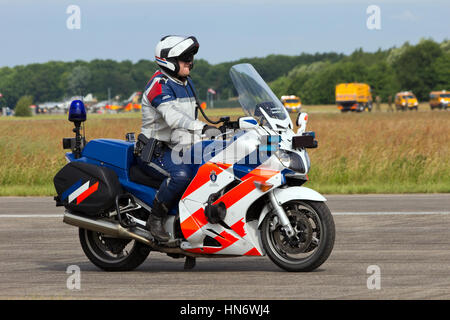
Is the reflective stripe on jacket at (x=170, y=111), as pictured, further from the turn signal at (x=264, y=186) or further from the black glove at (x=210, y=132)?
the turn signal at (x=264, y=186)

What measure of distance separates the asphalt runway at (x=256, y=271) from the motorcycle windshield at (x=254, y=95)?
5.00 ft

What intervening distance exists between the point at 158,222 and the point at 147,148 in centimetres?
72

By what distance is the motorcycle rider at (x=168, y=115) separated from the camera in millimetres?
8070

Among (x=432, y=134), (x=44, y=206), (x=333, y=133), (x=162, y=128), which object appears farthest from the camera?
(x=333, y=133)

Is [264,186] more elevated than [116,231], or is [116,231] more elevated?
[264,186]

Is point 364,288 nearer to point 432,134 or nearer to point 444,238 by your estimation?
point 444,238

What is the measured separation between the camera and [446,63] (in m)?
140

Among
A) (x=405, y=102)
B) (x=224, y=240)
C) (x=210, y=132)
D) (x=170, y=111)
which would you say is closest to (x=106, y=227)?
(x=224, y=240)

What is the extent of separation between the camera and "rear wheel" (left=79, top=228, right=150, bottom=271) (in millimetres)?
8617

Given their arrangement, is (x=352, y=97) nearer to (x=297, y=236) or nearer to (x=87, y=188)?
(x=87, y=188)

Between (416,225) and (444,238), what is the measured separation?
1.35 metres

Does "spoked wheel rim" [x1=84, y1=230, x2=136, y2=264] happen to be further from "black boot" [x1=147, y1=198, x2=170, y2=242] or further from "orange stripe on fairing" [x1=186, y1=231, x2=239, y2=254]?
"orange stripe on fairing" [x1=186, y1=231, x2=239, y2=254]

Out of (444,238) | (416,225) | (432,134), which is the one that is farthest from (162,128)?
(432,134)

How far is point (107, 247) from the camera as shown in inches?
344
